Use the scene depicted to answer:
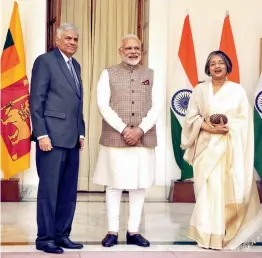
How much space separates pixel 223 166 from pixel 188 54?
3000 mm

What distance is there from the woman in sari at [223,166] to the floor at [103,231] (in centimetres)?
18

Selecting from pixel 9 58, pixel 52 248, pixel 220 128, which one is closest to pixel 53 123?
pixel 52 248

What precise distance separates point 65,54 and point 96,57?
10.6ft

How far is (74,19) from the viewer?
25.0ft

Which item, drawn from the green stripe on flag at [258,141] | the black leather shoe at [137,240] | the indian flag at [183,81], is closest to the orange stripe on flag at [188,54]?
the indian flag at [183,81]

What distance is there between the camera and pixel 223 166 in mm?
4742

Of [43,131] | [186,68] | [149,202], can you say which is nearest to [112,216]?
[43,131]

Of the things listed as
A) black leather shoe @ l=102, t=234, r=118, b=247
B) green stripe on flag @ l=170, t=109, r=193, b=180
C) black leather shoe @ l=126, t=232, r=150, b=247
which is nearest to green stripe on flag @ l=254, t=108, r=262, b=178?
green stripe on flag @ l=170, t=109, r=193, b=180

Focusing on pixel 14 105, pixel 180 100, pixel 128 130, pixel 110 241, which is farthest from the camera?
pixel 180 100

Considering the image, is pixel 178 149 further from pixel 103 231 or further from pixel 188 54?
pixel 103 231

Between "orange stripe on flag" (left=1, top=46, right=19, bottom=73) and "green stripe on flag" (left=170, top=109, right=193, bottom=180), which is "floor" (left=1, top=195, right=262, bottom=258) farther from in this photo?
"orange stripe on flag" (left=1, top=46, right=19, bottom=73)

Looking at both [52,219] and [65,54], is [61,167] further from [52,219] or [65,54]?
[65,54]

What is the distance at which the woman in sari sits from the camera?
468 centimetres

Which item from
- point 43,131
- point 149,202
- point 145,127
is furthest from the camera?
point 149,202
